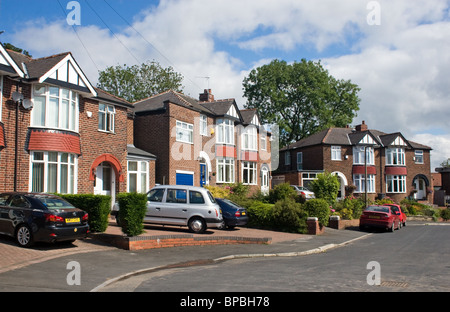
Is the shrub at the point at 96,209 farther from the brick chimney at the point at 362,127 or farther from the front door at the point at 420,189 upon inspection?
the front door at the point at 420,189

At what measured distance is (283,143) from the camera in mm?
57844

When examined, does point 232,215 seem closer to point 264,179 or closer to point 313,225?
point 313,225

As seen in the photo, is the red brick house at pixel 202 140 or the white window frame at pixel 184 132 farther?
the white window frame at pixel 184 132

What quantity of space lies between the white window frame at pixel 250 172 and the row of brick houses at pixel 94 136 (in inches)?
38.6

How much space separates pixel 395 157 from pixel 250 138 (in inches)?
915

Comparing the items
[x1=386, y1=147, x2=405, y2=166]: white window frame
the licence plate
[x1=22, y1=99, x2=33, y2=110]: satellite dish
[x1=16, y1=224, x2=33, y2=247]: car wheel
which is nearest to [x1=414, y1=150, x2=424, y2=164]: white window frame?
[x1=386, y1=147, x2=405, y2=166]: white window frame

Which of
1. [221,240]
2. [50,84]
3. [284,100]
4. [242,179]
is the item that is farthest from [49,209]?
[284,100]

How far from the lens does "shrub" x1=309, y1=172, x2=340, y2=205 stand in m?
29.5

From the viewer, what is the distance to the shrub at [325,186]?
96.7ft

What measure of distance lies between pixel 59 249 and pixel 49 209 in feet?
4.01

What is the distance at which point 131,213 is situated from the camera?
13.8 meters

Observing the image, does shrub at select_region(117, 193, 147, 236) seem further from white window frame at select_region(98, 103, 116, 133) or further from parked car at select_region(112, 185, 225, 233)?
white window frame at select_region(98, 103, 116, 133)

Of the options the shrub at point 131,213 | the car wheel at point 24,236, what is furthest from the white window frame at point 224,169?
the car wheel at point 24,236

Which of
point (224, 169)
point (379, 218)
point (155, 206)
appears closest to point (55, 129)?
point (155, 206)
